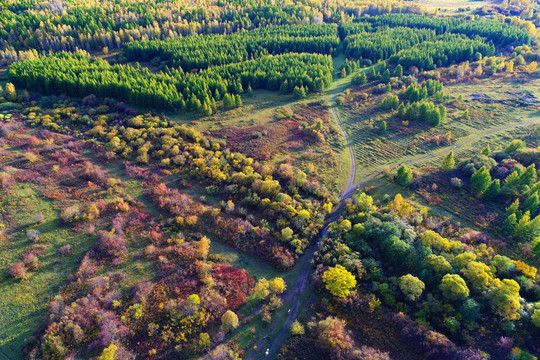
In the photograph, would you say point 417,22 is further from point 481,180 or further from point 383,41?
point 481,180

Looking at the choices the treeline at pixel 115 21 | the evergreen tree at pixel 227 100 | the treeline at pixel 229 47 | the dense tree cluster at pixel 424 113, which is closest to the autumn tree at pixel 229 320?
the evergreen tree at pixel 227 100

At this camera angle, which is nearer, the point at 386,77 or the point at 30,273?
the point at 30,273

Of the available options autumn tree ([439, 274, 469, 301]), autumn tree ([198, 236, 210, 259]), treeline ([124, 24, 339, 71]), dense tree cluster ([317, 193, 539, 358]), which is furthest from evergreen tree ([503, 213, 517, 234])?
treeline ([124, 24, 339, 71])

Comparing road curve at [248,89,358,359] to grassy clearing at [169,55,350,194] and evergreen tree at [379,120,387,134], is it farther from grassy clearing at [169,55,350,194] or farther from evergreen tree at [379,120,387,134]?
evergreen tree at [379,120,387,134]

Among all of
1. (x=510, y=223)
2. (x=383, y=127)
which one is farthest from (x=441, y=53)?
(x=510, y=223)

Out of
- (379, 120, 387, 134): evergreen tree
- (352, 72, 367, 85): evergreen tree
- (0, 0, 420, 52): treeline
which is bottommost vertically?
(379, 120, 387, 134): evergreen tree
